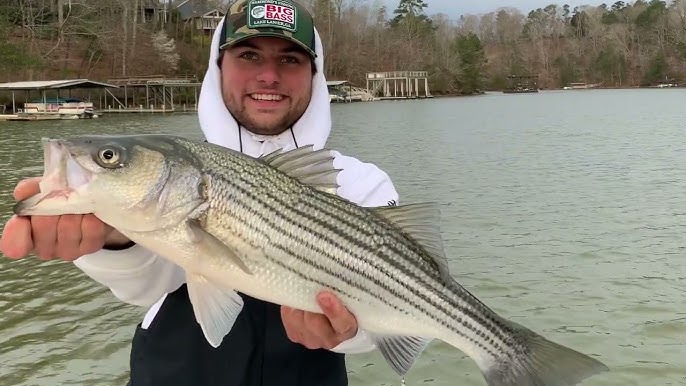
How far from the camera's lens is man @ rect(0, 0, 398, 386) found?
2793 mm

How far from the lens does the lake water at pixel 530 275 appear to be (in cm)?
777

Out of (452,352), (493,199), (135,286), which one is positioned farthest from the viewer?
(493,199)

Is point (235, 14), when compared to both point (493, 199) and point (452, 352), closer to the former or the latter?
point (452, 352)

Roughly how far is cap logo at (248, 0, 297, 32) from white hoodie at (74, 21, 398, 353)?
34 centimetres

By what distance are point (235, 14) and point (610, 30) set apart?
150 meters

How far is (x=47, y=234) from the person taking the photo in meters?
2.53

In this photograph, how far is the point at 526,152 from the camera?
93.7 feet

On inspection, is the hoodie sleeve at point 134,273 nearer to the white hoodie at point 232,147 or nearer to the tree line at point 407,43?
the white hoodie at point 232,147

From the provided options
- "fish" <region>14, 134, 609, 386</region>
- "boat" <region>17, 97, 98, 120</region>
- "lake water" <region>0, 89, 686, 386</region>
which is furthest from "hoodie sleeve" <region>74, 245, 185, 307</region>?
"boat" <region>17, 97, 98, 120</region>

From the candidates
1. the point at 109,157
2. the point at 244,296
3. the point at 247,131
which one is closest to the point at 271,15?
the point at 247,131

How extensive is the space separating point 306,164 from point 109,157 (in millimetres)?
891

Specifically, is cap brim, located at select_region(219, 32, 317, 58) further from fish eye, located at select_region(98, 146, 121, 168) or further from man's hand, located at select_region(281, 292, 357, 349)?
man's hand, located at select_region(281, 292, 357, 349)

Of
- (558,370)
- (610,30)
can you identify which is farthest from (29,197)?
(610,30)

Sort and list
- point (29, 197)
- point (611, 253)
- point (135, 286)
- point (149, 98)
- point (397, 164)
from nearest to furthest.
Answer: point (29, 197)
point (135, 286)
point (611, 253)
point (397, 164)
point (149, 98)
